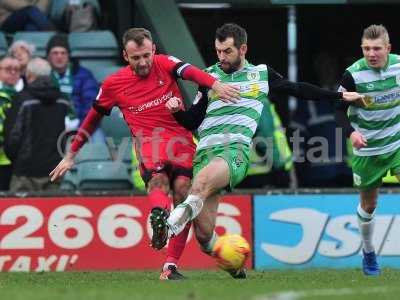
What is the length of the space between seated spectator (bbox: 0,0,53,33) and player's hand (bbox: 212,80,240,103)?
24.2 ft

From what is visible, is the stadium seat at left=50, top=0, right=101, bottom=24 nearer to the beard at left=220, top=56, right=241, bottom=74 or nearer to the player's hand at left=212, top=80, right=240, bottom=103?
the beard at left=220, top=56, right=241, bottom=74

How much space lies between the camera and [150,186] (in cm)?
1222

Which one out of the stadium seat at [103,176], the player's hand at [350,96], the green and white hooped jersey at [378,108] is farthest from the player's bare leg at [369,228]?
the stadium seat at [103,176]

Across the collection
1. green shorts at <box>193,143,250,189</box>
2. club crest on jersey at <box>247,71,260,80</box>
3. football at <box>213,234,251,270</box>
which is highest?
club crest on jersey at <box>247,71,260,80</box>

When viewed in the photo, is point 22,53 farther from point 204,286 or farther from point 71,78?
point 204,286

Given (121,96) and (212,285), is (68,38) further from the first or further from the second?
(212,285)

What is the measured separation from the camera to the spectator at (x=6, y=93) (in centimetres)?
1619

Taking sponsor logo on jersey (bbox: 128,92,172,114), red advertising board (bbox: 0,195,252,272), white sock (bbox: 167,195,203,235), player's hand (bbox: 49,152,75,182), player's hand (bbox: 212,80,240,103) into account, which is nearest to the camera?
white sock (bbox: 167,195,203,235)

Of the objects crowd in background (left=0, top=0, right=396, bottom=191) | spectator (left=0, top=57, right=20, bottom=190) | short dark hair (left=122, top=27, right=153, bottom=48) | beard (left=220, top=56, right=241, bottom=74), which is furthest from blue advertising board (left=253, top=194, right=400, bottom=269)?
short dark hair (left=122, top=27, right=153, bottom=48)

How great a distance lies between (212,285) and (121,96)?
91.0 inches

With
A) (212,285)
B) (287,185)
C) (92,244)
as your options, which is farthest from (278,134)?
(212,285)

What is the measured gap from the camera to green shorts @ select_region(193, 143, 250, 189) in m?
12.2

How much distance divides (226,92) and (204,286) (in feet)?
5.80

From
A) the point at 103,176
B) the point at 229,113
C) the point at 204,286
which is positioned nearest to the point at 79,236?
the point at 103,176
